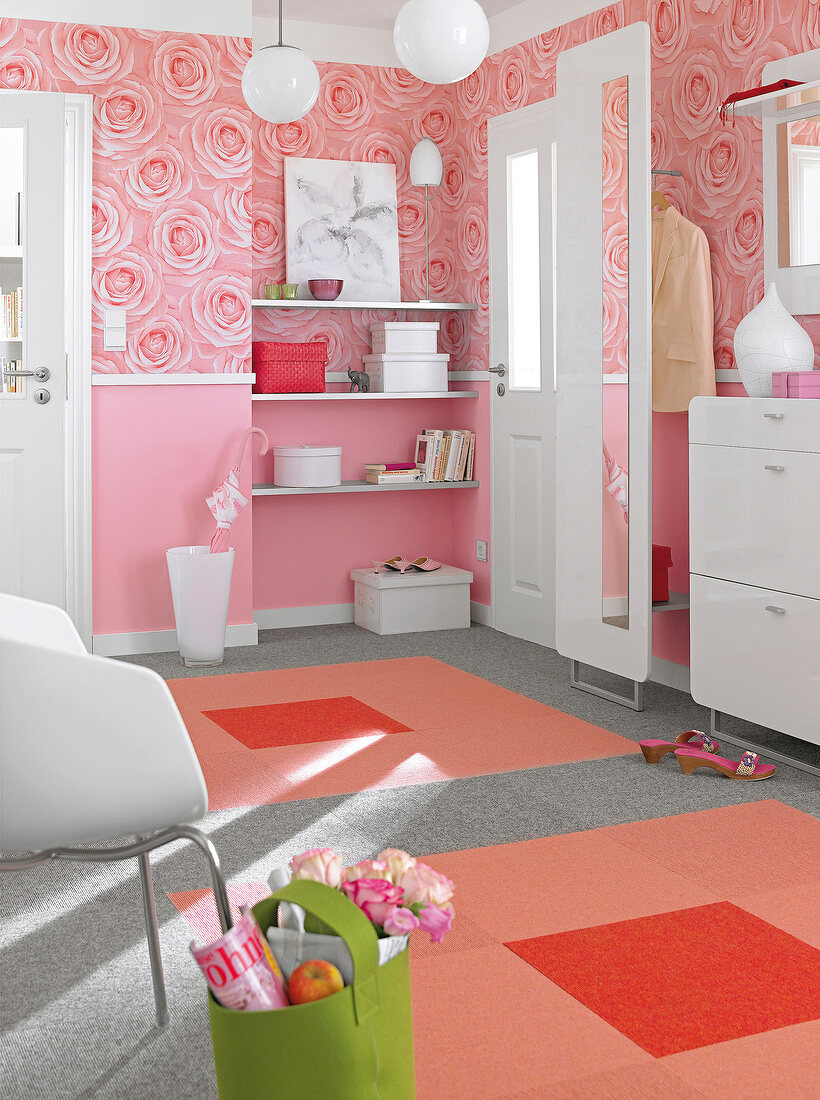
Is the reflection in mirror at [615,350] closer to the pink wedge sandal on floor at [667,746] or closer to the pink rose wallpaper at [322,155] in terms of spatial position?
the pink rose wallpaper at [322,155]

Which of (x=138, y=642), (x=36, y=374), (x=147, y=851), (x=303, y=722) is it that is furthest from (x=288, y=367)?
(x=147, y=851)

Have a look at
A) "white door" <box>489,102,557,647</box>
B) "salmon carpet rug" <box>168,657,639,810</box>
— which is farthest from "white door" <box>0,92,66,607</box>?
"white door" <box>489,102,557,647</box>

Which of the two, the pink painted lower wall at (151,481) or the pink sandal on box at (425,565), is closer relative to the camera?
the pink painted lower wall at (151,481)

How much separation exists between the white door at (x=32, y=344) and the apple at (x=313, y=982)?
11.8 ft

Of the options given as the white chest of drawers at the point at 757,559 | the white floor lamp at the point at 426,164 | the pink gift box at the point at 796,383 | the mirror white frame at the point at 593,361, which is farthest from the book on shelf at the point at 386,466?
the pink gift box at the point at 796,383

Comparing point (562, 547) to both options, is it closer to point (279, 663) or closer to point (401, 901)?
point (279, 663)

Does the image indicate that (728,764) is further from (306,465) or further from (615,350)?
(306,465)

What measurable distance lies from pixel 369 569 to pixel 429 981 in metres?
3.64

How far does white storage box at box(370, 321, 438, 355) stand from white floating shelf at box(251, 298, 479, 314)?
0.08 metres

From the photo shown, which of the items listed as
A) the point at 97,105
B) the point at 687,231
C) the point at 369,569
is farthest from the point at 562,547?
the point at 97,105

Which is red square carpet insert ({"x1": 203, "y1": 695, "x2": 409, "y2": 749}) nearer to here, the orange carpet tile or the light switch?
the orange carpet tile

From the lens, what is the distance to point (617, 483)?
4.02 m

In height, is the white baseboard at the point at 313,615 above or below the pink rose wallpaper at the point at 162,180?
below

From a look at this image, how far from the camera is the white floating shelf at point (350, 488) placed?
A: 17.4 feet
